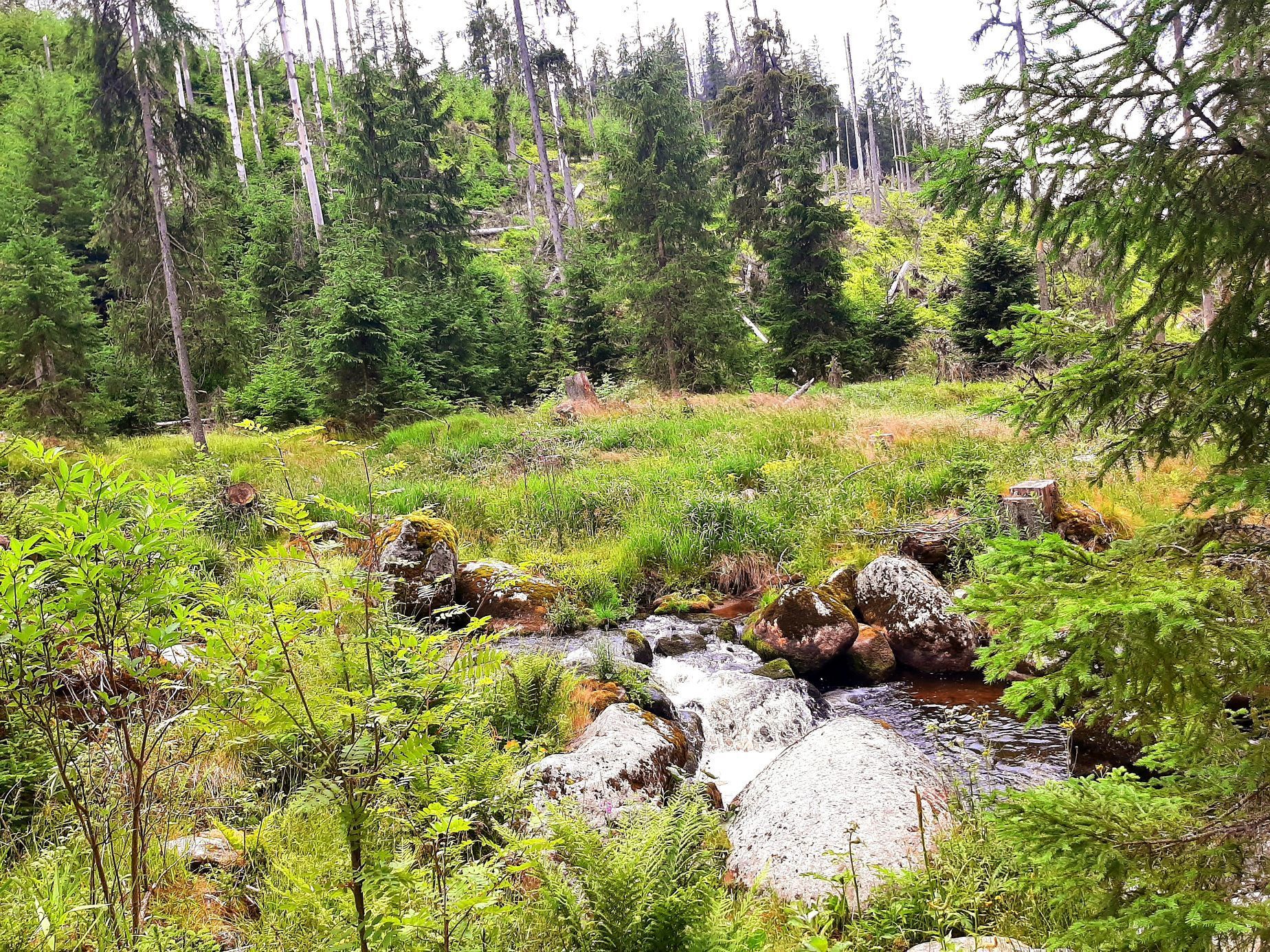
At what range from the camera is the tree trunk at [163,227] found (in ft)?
38.9

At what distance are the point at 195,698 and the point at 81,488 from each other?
82 cm

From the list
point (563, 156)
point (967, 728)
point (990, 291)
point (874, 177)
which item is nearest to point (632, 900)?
point (967, 728)

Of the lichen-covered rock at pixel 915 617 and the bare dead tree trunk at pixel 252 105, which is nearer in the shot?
the lichen-covered rock at pixel 915 617

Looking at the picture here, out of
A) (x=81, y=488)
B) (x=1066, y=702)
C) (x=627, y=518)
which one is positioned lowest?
(x=627, y=518)

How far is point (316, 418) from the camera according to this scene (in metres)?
16.2

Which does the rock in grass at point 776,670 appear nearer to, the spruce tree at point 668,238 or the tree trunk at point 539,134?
the spruce tree at point 668,238

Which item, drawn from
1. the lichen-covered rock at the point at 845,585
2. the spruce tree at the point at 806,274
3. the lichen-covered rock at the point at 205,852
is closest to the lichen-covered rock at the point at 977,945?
the lichen-covered rock at the point at 205,852

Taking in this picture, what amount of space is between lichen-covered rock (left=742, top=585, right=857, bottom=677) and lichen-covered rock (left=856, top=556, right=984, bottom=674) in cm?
34

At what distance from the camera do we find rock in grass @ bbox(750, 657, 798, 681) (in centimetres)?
635

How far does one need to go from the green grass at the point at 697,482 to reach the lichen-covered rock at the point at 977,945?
205 inches

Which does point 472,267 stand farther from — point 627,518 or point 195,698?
point 195,698

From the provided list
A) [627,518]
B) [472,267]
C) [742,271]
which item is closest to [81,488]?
[627,518]

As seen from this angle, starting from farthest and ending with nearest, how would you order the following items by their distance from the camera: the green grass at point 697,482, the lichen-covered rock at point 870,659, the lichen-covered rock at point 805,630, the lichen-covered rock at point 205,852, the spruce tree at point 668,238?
1. the spruce tree at point 668,238
2. the green grass at point 697,482
3. the lichen-covered rock at point 805,630
4. the lichen-covered rock at point 870,659
5. the lichen-covered rock at point 205,852

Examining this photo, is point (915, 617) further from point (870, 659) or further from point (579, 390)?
point (579, 390)
